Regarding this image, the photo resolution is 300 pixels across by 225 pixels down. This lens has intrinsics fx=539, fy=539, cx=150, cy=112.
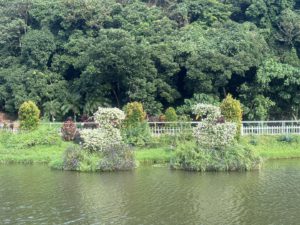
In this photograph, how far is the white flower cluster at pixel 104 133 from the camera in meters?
30.0

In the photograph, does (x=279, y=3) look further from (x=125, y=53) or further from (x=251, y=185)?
(x=251, y=185)

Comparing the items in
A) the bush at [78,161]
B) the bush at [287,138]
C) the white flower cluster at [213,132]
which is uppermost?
the white flower cluster at [213,132]

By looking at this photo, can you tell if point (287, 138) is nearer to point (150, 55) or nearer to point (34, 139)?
point (150, 55)

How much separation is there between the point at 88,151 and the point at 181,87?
1613 centimetres

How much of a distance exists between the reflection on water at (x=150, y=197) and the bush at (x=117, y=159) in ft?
2.63

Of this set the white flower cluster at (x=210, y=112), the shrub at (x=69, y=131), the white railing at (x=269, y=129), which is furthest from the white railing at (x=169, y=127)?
the shrub at (x=69, y=131)

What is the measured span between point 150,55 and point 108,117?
11.4 metres

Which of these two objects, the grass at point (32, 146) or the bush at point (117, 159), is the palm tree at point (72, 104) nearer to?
the grass at point (32, 146)

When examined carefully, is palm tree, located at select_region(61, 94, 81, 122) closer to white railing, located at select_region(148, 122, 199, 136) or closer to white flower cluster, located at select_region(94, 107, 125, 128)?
white railing, located at select_region(148, 122, 199, 136)

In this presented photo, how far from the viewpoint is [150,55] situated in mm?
41594

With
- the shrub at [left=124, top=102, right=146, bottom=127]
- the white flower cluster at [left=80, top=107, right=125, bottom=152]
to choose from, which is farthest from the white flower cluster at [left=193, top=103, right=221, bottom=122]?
the shrub at [left=124, top=102, right=146, bottom=127]

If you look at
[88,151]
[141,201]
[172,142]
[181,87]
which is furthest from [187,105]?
[141,201]

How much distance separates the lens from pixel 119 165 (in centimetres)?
2917

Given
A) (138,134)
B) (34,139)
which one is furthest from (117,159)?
(34,139)
